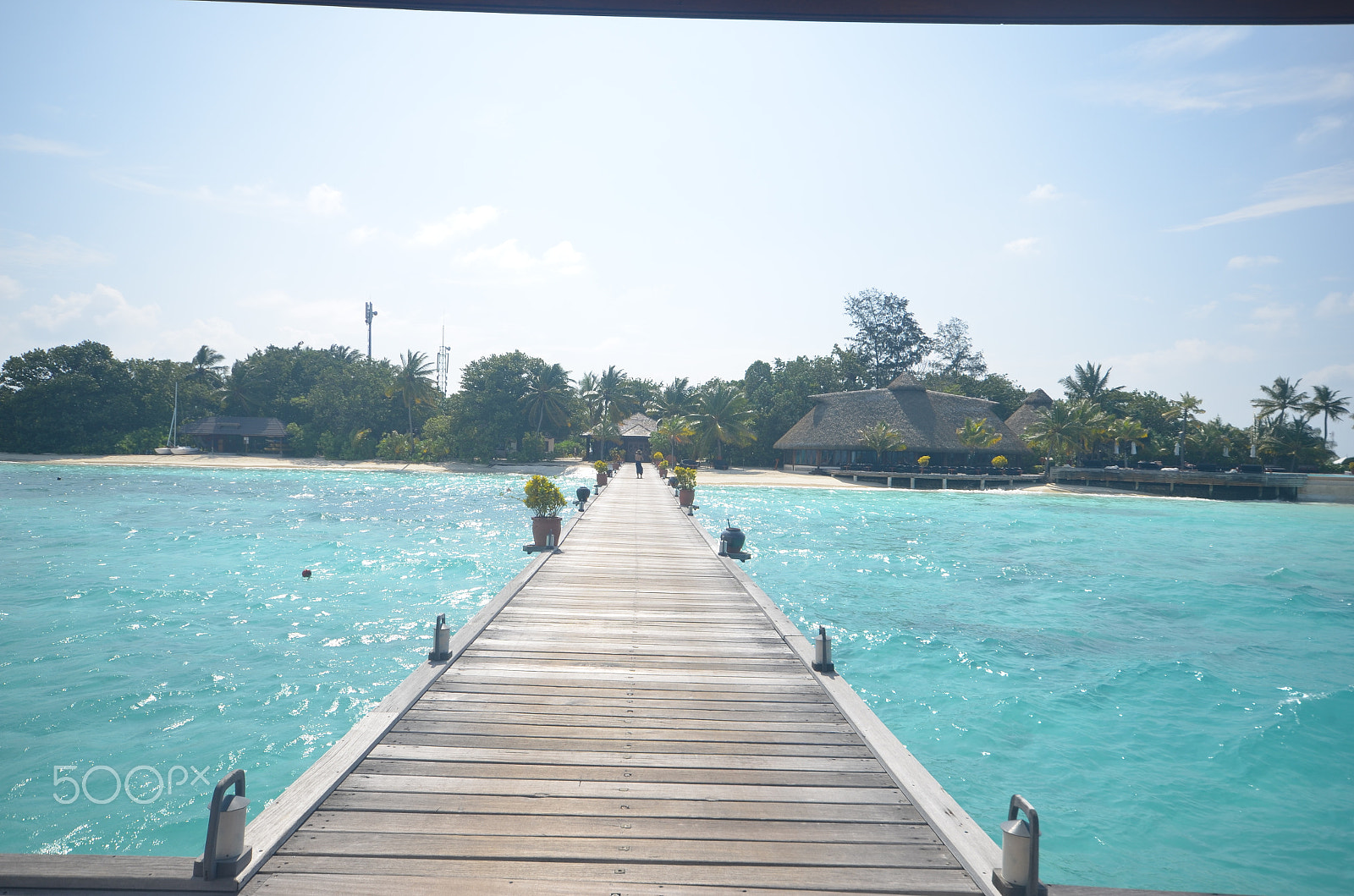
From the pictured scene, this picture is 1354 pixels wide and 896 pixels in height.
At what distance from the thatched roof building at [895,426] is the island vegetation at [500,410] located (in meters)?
1.91

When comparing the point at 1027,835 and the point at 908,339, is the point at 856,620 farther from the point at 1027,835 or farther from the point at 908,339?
the point at 908,339

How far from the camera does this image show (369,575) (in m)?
18.2

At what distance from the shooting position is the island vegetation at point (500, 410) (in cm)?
5291

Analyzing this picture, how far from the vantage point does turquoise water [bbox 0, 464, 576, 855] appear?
24.6 feet

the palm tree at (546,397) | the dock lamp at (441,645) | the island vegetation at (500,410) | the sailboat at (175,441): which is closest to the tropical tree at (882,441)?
the island vegetation at (500,410)

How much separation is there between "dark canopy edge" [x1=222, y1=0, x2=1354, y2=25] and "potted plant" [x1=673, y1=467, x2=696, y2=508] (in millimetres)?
19758

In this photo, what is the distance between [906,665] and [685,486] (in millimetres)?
11915

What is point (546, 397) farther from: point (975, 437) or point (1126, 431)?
point (1126, 431)

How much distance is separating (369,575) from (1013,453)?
46853 millimetres

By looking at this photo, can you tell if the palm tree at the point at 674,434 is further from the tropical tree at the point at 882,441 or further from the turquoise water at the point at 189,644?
the turquoise water at the point at 189,644

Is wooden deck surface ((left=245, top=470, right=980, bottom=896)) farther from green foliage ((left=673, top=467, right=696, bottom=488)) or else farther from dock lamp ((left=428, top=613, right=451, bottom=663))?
green foliage ((left=673, top=467, right=696, bottom=488))

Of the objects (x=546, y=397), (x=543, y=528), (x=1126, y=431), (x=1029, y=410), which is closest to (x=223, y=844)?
(x=543, y=528)

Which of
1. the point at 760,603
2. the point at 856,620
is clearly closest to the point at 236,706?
the point at 760,603

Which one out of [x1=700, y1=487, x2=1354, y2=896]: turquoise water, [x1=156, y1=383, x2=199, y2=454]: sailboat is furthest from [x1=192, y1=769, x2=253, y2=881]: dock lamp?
[x1=156, y1=383, x2=199, y2=454]: sailboat
